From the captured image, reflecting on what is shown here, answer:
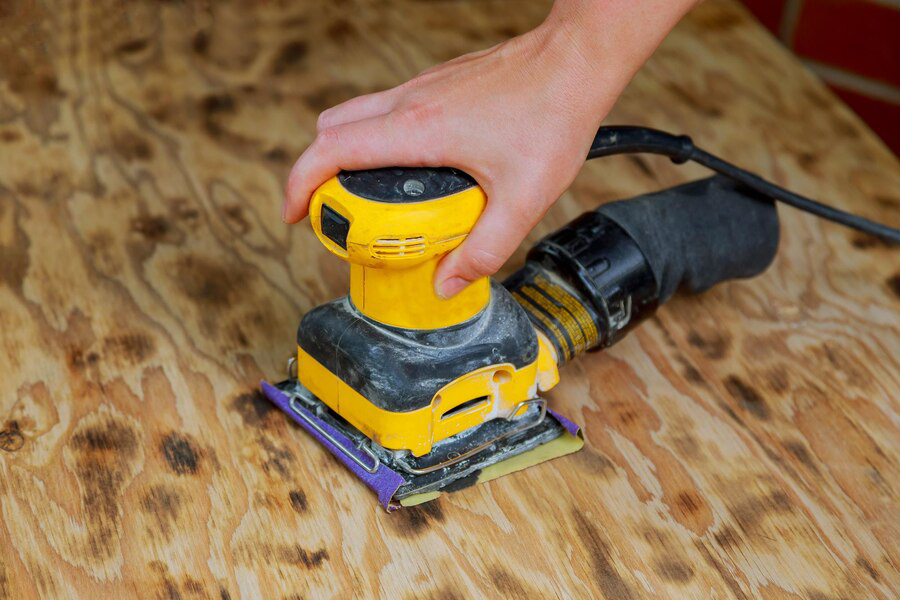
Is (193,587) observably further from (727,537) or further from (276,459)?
(727,537)

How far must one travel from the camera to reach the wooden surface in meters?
1.09

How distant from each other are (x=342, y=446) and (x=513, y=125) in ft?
1.31

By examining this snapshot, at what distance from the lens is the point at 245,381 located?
1.31 m

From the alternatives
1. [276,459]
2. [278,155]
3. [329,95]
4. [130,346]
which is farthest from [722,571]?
[329,95]

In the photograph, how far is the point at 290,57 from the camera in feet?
6.59

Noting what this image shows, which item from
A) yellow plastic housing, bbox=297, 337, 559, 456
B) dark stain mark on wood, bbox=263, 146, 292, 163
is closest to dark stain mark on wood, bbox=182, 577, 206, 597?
yellow plastic housing, bbox=297, 337, 559, 456

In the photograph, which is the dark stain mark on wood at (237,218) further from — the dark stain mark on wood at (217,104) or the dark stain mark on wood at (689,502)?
the dark stain mark on wood at (689,502)

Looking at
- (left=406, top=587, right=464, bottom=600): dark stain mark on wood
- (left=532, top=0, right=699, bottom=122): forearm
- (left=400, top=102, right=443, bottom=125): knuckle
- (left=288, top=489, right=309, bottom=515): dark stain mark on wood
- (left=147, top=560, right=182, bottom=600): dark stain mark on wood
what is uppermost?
(left=532, top=0, right=699, bottom=122): forearm

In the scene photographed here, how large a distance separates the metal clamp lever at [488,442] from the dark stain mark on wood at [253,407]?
0.64 ft

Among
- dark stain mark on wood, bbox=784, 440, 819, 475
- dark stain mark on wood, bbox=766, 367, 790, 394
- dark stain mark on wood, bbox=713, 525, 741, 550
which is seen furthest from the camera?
dark stain mark on wood, bbox=766, 367, 790, 394

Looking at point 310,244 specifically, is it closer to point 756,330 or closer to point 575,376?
point 575,376

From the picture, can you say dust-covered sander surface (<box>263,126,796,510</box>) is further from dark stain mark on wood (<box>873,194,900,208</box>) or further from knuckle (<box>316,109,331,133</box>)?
dark stain mark on wood (<box>873,194,900,208</box>)

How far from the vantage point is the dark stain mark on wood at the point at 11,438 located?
3.88 ft

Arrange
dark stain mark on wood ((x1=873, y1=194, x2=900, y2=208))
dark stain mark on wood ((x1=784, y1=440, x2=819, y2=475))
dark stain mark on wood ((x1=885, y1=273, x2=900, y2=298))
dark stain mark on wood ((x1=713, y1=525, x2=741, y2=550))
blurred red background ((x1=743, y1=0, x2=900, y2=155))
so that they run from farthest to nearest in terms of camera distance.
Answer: blurred red background ((x1=743, y1=0, x2=900, y2=155)), dark stain mark on wood ((x1=873, y1=194, x2=900, y2=208)), dark stain mark on wood ((x1=885, y1=273, x2=900, y2=298)), dark stain mark on wood ((x1=784, y1=440, x2=819, y2=475)), dark stain mark on wood ((x1=713, y1=525, x2=741, y2=550))
